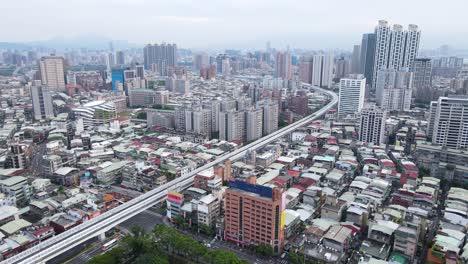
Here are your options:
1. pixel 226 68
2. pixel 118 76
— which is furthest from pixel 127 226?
pixel 226 68

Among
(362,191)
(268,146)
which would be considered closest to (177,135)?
(268,146)

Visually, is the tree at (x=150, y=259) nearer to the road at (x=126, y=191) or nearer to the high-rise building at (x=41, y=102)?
the road at (x=126, y=191)

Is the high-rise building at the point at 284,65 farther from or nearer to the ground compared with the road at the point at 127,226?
farther from the ground

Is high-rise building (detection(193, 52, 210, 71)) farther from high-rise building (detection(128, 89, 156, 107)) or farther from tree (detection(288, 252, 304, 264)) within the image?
tree (detection(288, 252, 304, 264))

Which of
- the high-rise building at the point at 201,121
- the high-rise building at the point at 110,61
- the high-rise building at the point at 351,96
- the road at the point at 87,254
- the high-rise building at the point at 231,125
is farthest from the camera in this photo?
the high-rise building at the point at 110,61

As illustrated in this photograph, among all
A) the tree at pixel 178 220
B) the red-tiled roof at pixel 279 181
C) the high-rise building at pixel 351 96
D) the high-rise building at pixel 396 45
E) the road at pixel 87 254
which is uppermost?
the high-rise building at pixel 396 45

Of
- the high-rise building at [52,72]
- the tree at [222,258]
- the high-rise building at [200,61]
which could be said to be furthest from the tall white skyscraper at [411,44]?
the high-rise building at [52,72]

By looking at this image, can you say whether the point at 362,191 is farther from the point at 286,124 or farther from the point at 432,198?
the point at 286,124
